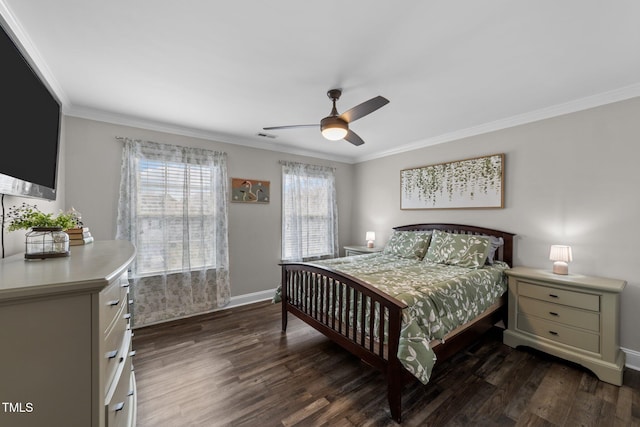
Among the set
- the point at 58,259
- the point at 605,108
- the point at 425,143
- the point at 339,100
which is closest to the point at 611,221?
the point at 605,108

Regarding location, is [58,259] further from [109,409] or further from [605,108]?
[605,108]

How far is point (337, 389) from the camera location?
2029 millimetres

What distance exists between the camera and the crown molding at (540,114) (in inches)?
94.7

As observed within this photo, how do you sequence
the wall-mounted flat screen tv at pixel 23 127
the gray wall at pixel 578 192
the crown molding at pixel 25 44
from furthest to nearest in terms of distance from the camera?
the gray wall at pixel 578 192 → the crown molding at pixel 25 44 → the wall-mounted flat screen tv at pixel 23 127

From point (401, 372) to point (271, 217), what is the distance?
296cm

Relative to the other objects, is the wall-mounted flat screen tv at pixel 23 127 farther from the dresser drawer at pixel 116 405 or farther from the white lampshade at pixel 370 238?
the white lampshade at pixel 370 238

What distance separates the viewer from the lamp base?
2586mm

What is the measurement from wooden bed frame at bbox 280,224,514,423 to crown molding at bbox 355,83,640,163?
1320 millimetres

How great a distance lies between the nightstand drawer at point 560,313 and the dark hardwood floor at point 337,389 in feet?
1.34

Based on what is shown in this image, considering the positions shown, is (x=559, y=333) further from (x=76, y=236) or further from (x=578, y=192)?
(x=76, y=236)

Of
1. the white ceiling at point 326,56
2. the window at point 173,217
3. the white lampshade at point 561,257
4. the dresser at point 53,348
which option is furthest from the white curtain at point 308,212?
the dresser at point 53,348

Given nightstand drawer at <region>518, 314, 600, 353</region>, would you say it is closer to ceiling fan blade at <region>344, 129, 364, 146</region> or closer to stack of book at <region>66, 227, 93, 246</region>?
ceiling fan blade at <region>344, 129, 364, 146</region>

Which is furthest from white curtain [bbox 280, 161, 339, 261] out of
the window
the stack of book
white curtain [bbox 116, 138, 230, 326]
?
the stack of book

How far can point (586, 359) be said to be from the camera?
2264mm
